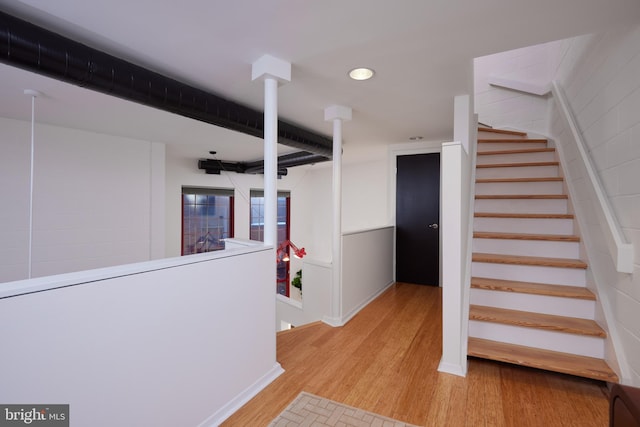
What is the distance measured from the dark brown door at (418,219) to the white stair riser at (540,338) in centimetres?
229

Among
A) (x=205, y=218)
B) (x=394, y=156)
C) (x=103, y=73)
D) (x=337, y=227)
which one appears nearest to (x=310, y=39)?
(x=103, y=73)

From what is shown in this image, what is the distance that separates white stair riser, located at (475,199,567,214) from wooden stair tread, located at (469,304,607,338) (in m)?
1.06

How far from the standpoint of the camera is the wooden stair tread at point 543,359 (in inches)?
69.7

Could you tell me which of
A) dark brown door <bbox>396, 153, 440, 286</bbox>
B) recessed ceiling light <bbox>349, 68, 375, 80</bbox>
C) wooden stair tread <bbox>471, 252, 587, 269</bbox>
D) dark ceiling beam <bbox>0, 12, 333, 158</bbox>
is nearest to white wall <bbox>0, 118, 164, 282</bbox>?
dark ceiling beam <bbox>0, 12, 333, 158</bbox>

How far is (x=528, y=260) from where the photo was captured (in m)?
2.36

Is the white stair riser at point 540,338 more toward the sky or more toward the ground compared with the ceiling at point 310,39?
more toward the ground

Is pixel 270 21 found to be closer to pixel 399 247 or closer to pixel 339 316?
pixel 339 316

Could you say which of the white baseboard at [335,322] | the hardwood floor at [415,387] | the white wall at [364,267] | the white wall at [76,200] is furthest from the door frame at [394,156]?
the white wall at [76,200]

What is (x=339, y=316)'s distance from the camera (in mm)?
2977

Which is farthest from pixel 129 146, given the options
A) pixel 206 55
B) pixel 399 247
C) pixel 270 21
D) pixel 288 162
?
pixel 399 247

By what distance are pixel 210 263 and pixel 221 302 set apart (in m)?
0.25
